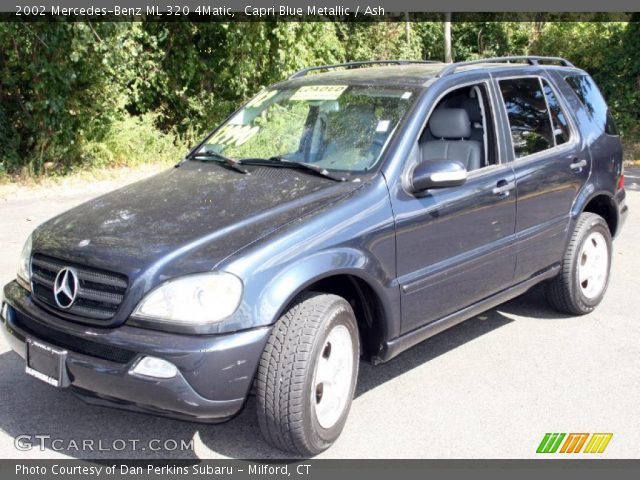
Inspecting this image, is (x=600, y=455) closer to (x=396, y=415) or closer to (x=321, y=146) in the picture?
(x=396, y=415)

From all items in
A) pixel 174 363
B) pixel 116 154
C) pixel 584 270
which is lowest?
pixel 116 154

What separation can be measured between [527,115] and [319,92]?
1.42 metres

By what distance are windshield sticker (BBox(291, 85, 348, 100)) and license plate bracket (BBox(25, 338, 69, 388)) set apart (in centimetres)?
223

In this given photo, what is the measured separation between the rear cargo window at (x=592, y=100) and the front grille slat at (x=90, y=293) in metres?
3.88

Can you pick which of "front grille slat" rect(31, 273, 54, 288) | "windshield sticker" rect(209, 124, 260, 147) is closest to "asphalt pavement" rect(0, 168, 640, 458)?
"front grille slat" rect(31, 273, 54, 288)

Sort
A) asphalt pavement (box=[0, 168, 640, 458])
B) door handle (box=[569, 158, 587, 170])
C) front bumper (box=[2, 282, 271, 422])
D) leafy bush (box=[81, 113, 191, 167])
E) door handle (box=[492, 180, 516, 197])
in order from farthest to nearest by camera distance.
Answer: leafy bush (box=[81, 113, 191, 167])
door handle (box=[569, 158, 587, 170])
door handle (box=[492, 180, 516, 197])
asphalt pavement (box=[0, 168, 640, 458])
front bumper (box=[2, 282, 271, 422])

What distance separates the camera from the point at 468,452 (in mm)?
3912

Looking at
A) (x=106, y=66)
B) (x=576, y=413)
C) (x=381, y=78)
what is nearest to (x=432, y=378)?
(x=576, y=413)

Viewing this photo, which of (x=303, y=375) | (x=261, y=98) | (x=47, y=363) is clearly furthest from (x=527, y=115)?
(x=47, y=363)

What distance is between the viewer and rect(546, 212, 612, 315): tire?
5641mm

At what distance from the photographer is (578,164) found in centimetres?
559

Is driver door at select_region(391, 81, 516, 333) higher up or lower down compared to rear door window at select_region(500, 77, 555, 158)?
lower down

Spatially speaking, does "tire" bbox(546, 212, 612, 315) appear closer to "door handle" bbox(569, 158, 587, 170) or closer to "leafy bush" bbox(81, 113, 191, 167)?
"door handle" bbox(569, 158, 587, 170)

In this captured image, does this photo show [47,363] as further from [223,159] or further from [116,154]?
[116,154]
